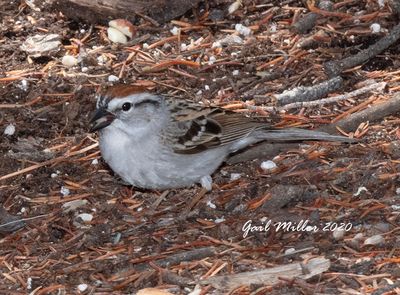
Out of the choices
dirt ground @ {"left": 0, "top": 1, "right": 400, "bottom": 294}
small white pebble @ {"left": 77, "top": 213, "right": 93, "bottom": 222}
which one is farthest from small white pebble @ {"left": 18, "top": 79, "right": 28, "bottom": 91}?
small white pebble @ {"left": 77, "top": 213, "right": 93, "bottom": 222}

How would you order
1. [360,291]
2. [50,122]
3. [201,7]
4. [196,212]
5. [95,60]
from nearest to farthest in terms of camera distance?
[360,291] < [196,212] < [50,122] < [95,60] < [201,7]

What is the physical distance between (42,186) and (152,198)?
72 centimetres

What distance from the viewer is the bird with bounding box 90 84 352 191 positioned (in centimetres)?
614

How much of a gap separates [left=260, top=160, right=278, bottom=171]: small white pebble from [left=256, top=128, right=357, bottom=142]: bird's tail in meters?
0.20

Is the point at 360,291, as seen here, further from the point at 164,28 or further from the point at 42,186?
the point at 164,28

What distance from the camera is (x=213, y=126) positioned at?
6.48 metres

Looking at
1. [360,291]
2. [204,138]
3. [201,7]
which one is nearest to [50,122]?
[204,138]

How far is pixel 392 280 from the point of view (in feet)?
16.0

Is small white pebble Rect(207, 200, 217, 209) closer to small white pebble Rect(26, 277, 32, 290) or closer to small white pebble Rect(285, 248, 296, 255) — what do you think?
small white pebble Rect(285, 248, 296, 255)

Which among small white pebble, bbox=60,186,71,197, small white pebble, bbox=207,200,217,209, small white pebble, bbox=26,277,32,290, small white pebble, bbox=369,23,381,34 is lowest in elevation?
small white pebble, bbox=60,186,71,197

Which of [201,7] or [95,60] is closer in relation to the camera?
[95,60]

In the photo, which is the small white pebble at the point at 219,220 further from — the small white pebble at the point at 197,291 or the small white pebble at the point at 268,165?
the small white pebble at the point at 197,291

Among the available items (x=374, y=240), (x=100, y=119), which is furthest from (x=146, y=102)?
(x=374, y=240)

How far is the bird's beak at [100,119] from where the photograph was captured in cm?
602
